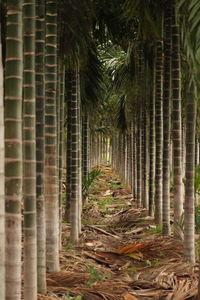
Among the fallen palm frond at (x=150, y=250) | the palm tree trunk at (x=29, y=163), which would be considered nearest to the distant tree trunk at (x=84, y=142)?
the fallen palm frond at (x=150, y=250)

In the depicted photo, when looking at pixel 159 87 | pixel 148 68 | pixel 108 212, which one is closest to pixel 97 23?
pixel 159 87

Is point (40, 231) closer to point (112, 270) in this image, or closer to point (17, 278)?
point (17, 278)

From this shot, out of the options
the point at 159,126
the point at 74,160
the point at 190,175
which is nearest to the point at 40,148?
the point at 190,175

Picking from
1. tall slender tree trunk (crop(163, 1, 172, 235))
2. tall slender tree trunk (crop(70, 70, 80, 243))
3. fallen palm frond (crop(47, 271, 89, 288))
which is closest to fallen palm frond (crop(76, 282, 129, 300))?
fallen palm frond (crop(47, 271, 89, 288))

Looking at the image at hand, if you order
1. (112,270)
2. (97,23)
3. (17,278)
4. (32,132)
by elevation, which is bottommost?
(112,270)

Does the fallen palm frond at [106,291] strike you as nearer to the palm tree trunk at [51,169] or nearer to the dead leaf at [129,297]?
the dead leaf at [129,297]

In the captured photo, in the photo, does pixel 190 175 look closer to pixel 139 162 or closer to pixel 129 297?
pixel 129 297

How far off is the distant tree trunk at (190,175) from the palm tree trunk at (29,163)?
2.73 m

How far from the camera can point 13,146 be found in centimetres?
387

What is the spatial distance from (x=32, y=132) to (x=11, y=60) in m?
0.80

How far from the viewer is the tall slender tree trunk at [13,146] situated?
3.80 metres

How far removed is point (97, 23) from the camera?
779 cm

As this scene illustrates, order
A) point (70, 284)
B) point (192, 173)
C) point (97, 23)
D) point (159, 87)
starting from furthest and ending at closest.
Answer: point (159, 87) → point (97, 23) → point (192, 173) → point (70, 284)

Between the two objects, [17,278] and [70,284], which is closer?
[17,278]
